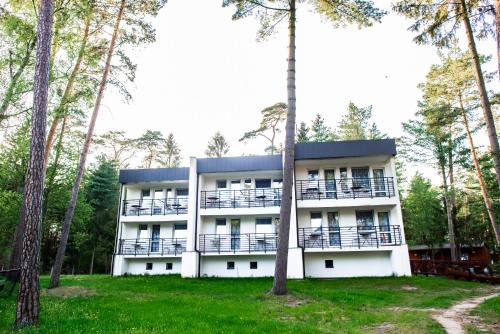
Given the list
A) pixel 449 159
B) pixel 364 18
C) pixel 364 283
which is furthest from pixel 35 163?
pixel 449 159

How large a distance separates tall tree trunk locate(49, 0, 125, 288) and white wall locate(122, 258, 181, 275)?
7.12 m

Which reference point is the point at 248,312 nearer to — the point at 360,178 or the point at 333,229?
the point at 333,229

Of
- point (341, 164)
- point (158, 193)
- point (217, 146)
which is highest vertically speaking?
point (217, 146)

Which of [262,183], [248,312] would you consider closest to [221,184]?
[262,183]

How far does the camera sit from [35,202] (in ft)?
22.6

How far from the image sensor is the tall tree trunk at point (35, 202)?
21.5 ft

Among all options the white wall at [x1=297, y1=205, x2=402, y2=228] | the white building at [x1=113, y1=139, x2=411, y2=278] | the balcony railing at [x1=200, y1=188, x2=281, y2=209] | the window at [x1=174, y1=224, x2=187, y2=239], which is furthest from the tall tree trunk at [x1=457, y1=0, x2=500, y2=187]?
the window at [x1=174, y1=224, x2=187, y2=239]

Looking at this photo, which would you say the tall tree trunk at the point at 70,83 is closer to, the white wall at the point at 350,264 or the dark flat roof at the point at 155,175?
the dark flat roof at the point at 155,175

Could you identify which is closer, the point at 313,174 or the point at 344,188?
the point at 344,188

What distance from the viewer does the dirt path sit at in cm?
679

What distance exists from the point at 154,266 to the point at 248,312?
44.7ft

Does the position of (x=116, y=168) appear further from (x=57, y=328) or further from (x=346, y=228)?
(x=57, y=328)

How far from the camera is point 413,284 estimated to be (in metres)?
14.8

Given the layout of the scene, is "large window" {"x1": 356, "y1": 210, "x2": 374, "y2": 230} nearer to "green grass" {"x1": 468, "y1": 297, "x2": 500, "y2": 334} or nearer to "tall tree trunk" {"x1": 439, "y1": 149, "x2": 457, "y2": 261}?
"green grass" {"x1": 468, "y1": 297, "x2": 500, "y2": 334}
